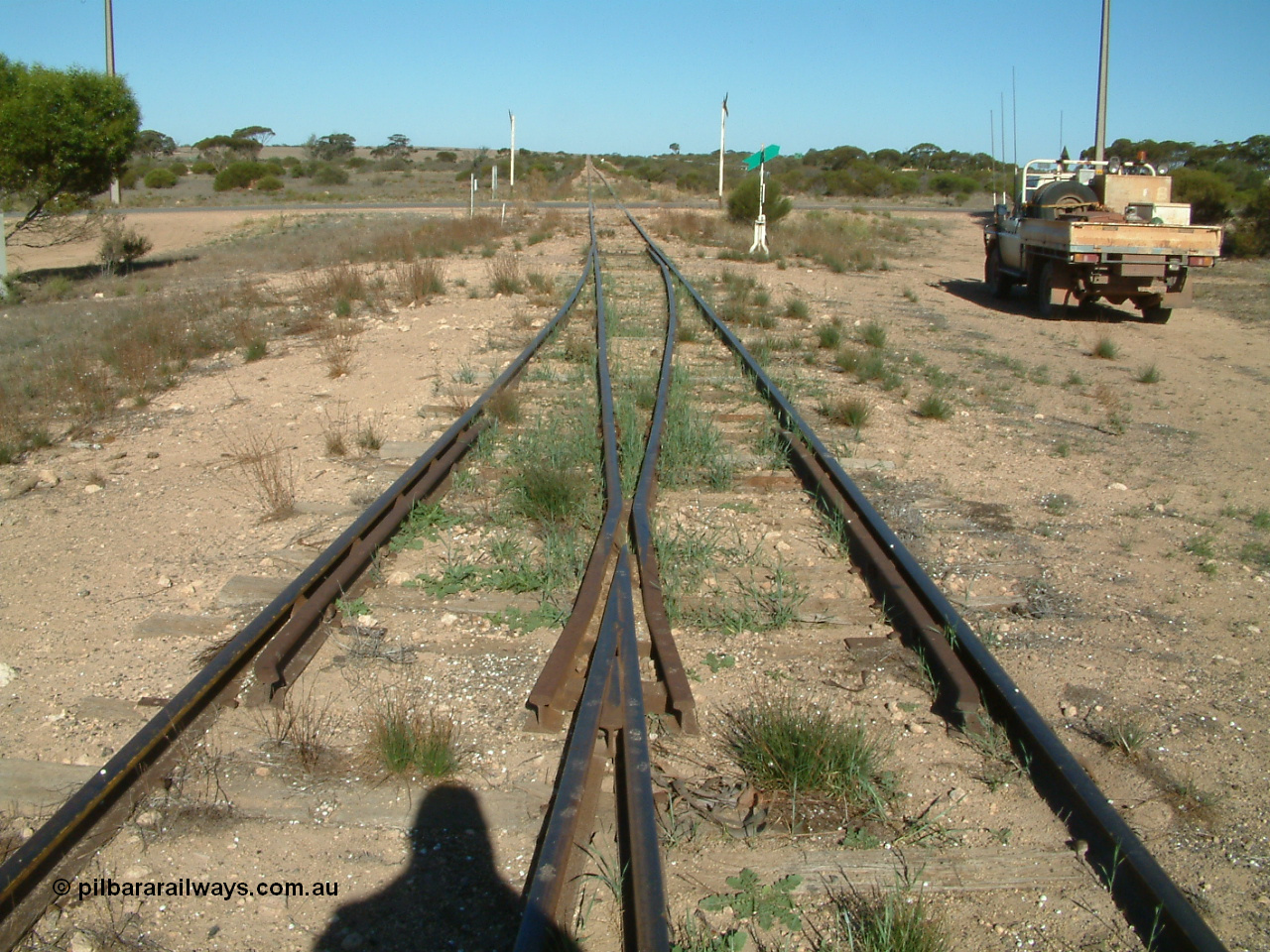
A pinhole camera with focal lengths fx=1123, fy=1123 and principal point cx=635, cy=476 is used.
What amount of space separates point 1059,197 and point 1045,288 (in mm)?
1586

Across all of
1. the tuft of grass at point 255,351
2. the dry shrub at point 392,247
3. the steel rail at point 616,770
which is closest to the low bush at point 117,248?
the dry shrub at point 392,247

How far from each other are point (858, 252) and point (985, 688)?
21308 mm

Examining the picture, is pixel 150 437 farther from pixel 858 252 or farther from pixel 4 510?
pixel 858 252

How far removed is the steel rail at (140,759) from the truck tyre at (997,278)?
1488 cm

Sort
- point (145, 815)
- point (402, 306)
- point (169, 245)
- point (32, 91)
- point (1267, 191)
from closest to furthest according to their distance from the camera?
1. point (145, 815)
2. point (402, 306)
3. point (32, 91)
4. point (1267, 191)
5. point (169, 245)

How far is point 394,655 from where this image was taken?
4711mm

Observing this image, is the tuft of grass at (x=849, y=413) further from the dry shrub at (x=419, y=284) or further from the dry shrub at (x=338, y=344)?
the dry shrub at (x=419, y=284)

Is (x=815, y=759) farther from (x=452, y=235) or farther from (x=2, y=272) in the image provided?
(x=452, y=235)

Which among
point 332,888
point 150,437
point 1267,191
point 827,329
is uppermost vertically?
point 1267,191

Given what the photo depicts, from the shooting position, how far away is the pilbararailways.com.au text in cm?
315

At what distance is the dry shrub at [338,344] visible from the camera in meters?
11.1

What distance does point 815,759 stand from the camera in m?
3.76

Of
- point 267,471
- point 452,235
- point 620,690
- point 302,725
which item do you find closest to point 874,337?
point 267,471

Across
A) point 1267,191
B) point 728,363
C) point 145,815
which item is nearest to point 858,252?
point 1267,191
